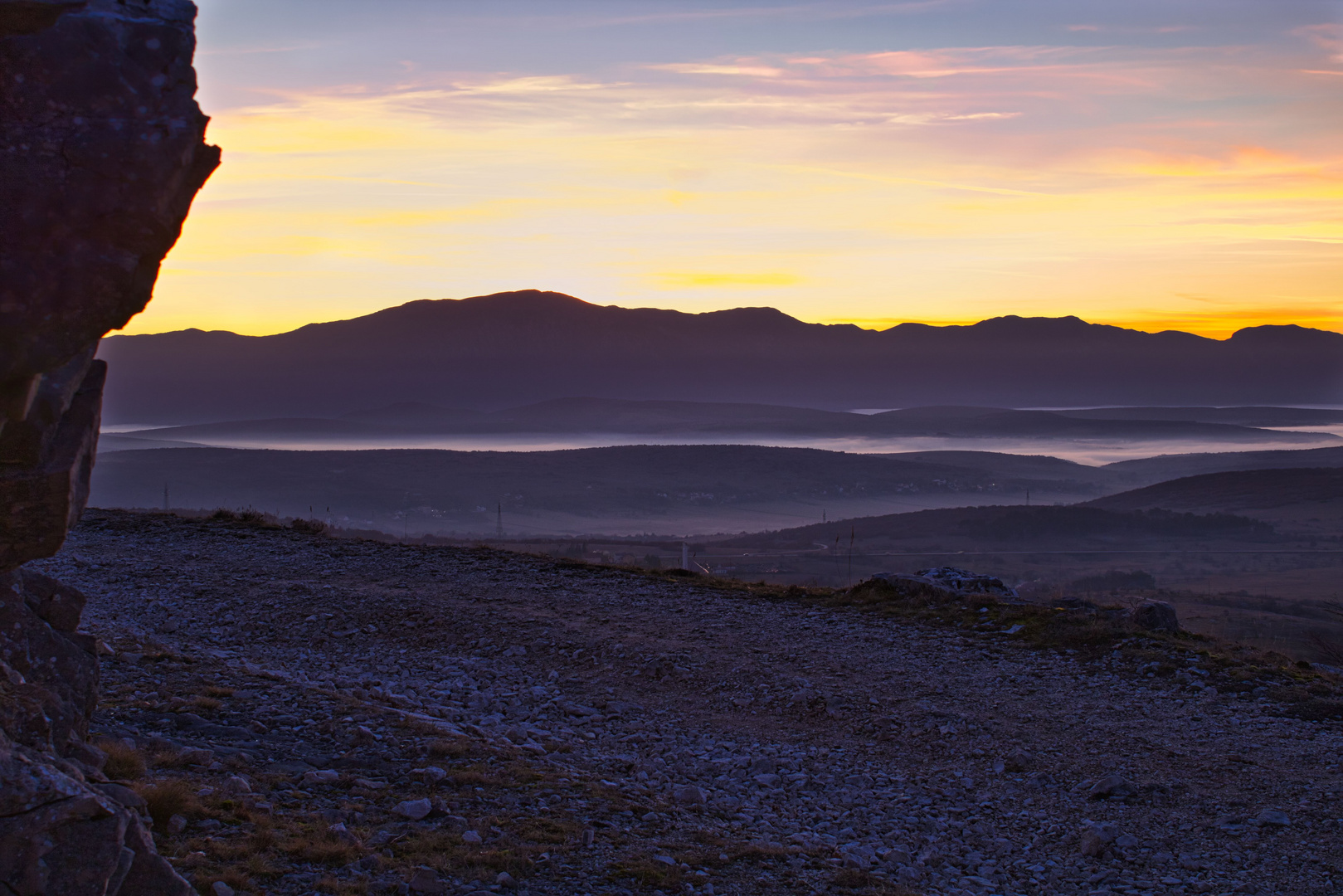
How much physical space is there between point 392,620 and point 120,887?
27.3ft

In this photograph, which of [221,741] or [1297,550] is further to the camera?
[1297,550]

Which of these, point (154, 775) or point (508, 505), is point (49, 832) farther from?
point (508, 505)

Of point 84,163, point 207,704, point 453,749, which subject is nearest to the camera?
→ point 84,163

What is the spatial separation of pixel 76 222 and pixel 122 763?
3.65m

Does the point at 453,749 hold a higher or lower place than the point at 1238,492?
higher

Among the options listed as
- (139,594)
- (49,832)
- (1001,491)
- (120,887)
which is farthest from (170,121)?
(1001,491)

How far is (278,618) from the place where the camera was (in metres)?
12.4

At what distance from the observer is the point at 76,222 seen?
12.8 feet

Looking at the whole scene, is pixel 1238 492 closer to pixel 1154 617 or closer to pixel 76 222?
pixel 1154 617

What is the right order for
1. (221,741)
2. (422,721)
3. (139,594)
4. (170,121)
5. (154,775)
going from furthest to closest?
(139,594) < (422,721) < (221,741) < (154,775) < (170,121)

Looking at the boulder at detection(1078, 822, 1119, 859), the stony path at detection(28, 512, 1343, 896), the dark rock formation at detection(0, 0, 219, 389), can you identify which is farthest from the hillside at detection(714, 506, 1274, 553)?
the dark rock formation at detection(0, 0, 219, 389)

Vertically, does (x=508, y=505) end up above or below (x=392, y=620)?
below

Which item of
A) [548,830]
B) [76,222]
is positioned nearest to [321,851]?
[548,830]

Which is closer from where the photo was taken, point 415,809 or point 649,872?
point 649,872
